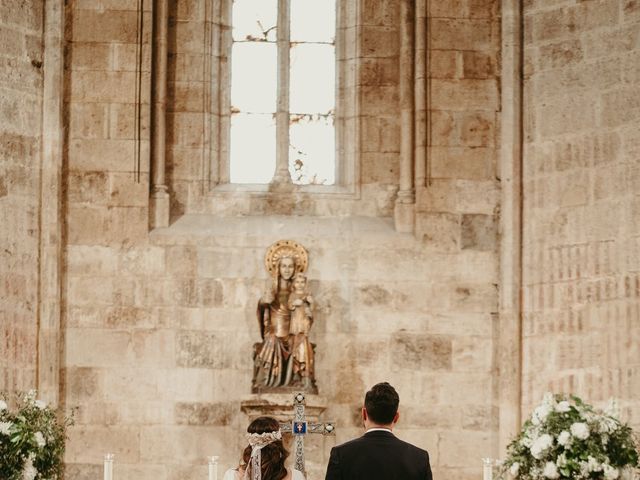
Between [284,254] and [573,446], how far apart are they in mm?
4521

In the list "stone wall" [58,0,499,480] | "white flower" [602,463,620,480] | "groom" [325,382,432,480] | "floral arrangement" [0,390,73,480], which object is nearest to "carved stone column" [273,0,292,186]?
"stone wall" [58,0,499,480]

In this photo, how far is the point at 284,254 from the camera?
1412 cm

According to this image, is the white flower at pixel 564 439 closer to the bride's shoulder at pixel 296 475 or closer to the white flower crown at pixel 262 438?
the bride's shoulder at pixel 296 475

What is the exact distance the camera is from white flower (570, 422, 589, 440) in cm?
1005

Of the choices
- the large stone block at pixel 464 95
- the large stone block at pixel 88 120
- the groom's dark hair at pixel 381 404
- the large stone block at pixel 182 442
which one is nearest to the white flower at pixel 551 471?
the groom's dark hair at pixel 381 404

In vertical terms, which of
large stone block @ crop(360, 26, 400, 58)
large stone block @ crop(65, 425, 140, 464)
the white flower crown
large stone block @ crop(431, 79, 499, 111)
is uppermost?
large stone block @ crop(360, 26, 400, 58)

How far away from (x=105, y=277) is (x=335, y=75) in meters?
2.60

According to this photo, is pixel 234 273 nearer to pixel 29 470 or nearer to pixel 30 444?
pixel 30 444

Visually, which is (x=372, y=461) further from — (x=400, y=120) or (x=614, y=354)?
(x=400, y=120)

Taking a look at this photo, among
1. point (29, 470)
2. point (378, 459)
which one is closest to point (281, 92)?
point (29, 470)

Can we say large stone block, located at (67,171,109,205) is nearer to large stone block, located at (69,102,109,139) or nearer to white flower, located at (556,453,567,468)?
large stone block, located at (69,102,109,139)

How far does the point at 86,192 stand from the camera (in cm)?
1425

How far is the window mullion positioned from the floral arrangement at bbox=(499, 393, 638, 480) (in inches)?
196

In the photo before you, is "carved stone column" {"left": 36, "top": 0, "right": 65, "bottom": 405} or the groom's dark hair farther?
"carved stone column" {"left": 36, "top": 0, "right": 65, "bottom": 405}
